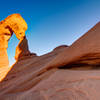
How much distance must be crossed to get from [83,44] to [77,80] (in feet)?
3.05

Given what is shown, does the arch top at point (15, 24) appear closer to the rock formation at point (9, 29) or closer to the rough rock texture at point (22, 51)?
the rock formation at point (9, 29)

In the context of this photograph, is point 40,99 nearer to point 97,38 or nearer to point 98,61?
point 98,61

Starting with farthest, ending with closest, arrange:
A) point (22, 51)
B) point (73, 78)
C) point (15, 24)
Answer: point (15, 24), point (22, 51), point (73, 78)

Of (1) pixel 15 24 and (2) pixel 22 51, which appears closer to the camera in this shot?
Answer: (2) pixel 22 51

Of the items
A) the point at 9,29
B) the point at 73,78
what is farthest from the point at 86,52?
the point at 9,29

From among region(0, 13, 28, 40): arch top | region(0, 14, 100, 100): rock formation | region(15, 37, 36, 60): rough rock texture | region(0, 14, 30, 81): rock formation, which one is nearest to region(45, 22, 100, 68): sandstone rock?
region(0, 14, 100, 100): rock formation

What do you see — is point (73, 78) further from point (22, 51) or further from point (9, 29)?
point (9, 29)

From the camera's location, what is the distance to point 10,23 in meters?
12.1

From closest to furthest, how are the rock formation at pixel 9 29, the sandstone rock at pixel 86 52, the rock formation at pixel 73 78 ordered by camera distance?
1. the rock formation at pixel 73 78
2. the sandstone rock at pixel 86 52
3. the rock formation at pixel 9 29

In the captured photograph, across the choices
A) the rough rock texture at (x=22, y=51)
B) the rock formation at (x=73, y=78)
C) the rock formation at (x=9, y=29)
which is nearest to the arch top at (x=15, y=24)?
the rock formation at (x=9, y=29)

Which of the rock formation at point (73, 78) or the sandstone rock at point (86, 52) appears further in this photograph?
the sandstone rock at point (86, 52)

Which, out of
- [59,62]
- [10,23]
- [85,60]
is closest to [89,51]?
[85,60]

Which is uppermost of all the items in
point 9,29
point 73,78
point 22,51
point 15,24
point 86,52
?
point 15,24

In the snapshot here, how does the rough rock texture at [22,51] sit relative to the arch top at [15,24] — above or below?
below
